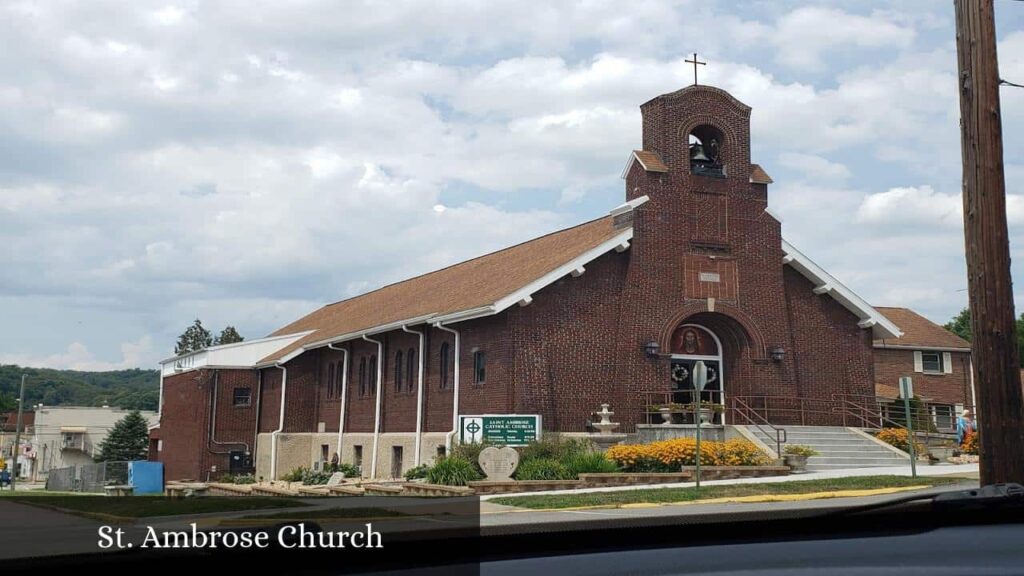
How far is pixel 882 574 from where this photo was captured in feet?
6.97

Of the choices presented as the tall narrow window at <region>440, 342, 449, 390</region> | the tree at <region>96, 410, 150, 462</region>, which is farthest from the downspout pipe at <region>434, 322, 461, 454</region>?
the tree at <region>96, 410, 150, 462</region>

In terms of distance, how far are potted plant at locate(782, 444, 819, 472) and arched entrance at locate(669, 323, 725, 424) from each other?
3666mm

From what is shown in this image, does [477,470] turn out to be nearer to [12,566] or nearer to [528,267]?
[528,267]

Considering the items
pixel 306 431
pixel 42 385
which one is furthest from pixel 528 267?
pixel 42 385

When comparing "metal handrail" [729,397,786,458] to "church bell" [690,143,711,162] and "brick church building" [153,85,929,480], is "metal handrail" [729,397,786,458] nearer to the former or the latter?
"brick church building" [153,85,929,480]

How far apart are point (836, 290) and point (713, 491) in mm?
12979

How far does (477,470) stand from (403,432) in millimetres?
8606

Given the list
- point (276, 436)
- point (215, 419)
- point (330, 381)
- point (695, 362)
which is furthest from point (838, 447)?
point (215, 419)

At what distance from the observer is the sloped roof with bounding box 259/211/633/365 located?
27031 mm

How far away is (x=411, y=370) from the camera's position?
3209 centimetres

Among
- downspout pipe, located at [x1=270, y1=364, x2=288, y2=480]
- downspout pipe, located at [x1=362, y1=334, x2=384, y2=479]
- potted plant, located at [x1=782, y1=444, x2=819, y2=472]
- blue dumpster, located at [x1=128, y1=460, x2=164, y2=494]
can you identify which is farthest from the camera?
downspout pipe, located at [x1=270, y1=364, x2=288, y2=480]

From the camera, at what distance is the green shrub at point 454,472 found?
2278 centimetres

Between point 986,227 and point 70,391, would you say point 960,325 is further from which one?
point 70,391

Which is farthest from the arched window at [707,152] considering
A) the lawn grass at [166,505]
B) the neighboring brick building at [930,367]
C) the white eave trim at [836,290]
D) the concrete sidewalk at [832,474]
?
the lawn grass at [166,505]
